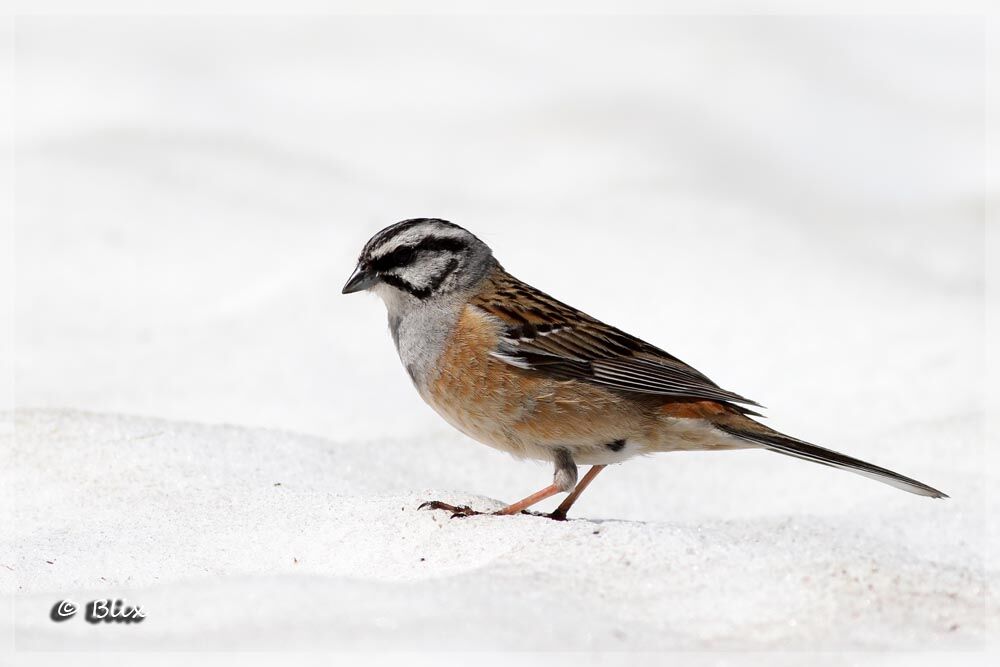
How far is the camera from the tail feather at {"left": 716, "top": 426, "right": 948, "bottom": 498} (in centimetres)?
524

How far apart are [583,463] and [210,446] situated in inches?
78.2

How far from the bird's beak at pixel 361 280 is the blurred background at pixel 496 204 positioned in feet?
5.02

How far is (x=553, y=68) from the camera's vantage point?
41.0 ft

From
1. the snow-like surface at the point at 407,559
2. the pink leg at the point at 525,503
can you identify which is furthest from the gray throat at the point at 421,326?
the pink leg at the point at 525,503

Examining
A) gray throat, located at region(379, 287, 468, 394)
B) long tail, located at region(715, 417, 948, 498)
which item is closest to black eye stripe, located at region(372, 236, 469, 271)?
gray throat, located at region(379, 287, 468, 394)

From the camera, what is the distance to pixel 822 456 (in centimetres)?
534

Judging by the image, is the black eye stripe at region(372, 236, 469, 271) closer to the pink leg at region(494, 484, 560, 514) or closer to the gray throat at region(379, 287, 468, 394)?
the gray throat at region(379, 287, 468, 394)

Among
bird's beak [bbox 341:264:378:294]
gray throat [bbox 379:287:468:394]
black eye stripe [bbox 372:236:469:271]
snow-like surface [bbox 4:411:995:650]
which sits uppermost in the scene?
black eye stripe [bbox 372:236:469:271]

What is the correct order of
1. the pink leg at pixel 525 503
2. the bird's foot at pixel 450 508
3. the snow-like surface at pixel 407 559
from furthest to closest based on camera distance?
1. the pink leg at pixel 525 503
2. the bird's foot at pixel 450 508
3. the snow-like surface at pixel 407 559

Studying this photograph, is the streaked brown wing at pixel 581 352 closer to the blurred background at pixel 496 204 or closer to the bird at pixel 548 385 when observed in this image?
the bird at pixel 548 385

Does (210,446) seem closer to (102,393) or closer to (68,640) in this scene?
(102,393)

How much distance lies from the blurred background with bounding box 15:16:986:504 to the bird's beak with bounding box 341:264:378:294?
1.53 m

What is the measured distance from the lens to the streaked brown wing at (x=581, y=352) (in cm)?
559

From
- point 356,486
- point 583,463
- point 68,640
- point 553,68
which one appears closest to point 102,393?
point 356,486
